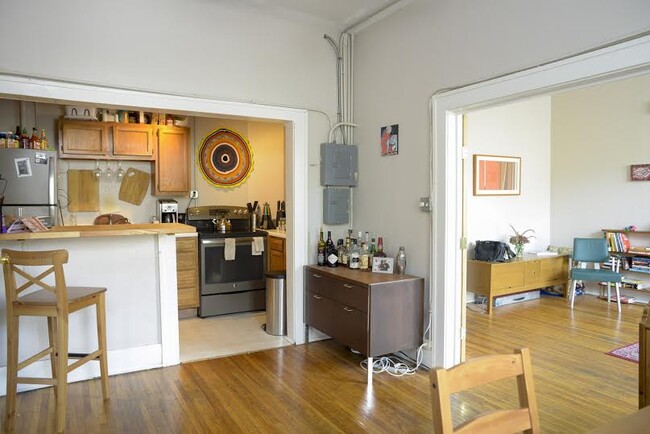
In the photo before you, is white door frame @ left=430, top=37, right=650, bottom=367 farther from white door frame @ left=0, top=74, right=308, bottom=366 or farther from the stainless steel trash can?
the stainless steel trash can

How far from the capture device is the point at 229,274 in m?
5.02

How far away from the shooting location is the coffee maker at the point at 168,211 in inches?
210

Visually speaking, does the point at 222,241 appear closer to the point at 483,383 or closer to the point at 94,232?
the point at 94,232

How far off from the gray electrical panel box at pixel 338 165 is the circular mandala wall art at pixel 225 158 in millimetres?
2171

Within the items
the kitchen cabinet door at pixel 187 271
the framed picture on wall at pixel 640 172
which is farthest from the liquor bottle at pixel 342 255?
the framed picture on wall at pixel 640 172

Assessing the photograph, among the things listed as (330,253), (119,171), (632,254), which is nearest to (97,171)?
(119,171)

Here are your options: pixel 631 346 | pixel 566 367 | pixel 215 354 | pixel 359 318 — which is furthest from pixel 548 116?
pixel 215 354

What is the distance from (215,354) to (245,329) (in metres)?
0.72

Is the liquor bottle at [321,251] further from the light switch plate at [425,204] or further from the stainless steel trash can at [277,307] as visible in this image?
the light switch plate at [425,204]

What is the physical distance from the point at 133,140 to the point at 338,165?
8.46 ft

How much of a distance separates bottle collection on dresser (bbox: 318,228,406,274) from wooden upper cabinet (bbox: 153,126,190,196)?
2.24m

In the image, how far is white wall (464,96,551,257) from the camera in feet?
18.7

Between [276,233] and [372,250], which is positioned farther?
[276,233]

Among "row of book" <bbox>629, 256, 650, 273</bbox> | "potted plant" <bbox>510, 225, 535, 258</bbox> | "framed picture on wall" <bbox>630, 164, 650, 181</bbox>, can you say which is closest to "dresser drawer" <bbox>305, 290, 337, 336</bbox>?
"potted plant" <bbox>510, 225, 535, 258</bbox>
